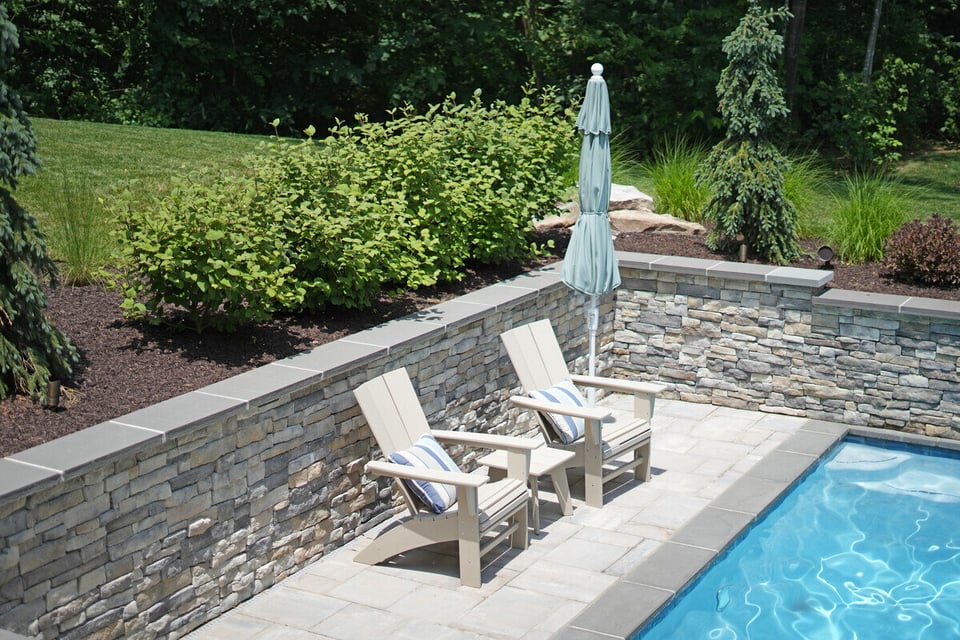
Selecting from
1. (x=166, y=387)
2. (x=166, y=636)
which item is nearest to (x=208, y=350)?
(x=166, y=387)

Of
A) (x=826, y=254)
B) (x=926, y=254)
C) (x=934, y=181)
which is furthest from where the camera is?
(x=934, y=181)

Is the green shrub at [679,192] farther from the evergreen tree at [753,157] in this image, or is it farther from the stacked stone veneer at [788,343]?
the stacked stone veneer at [788,343]

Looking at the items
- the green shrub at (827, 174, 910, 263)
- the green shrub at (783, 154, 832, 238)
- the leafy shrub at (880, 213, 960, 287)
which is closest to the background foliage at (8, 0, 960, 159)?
the green shrub at (783, 154, 832, 238)

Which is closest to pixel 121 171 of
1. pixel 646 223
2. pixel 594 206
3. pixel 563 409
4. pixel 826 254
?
pixel 646 223

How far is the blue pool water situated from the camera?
19.5 ft

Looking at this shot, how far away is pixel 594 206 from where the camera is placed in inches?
307

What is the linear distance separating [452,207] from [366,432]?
224 cm

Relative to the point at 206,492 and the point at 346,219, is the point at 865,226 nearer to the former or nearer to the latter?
the point at 346,219

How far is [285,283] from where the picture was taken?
689 cm

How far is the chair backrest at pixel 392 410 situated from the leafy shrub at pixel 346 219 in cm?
82

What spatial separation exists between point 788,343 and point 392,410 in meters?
4.11

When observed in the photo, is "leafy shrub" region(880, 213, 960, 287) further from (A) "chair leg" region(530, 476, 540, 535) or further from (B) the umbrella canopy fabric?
(A) "chair leg" region(530, 476, 540, 535)

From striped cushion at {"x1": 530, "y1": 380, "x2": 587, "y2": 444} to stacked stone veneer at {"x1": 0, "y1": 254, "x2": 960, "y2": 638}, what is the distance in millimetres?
652

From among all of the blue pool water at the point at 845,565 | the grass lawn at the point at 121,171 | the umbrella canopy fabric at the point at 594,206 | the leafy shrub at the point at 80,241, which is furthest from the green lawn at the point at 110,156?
the blue pool water at the point at 845,565
